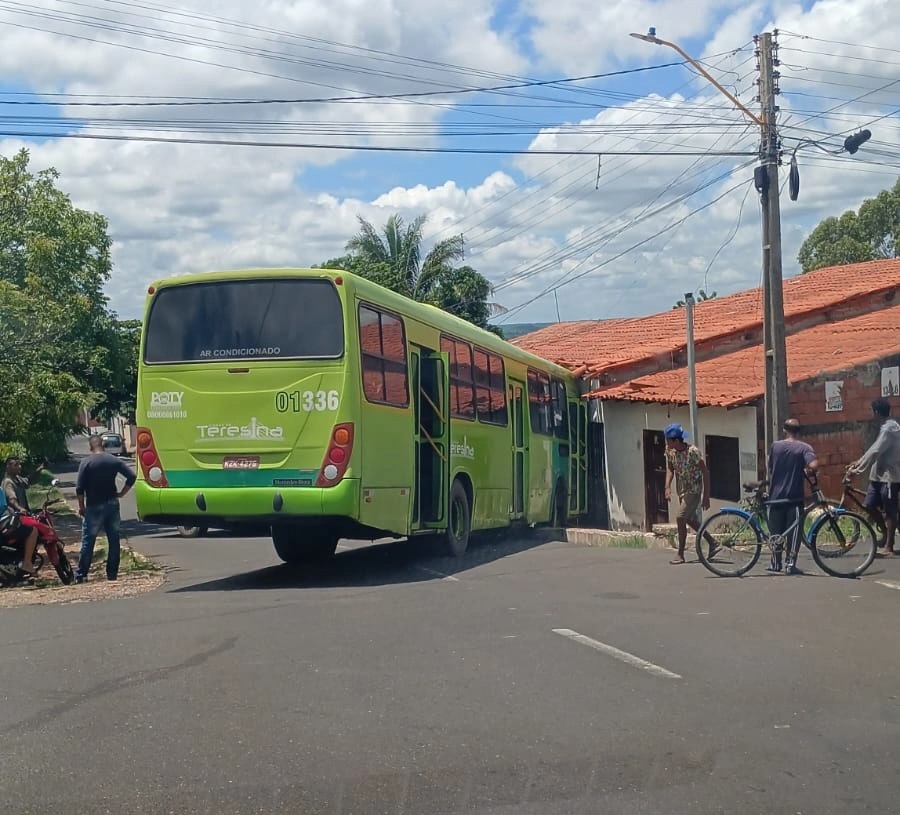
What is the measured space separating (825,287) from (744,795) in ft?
83.0

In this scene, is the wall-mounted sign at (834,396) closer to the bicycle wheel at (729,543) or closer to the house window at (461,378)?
the house window at (461,378)

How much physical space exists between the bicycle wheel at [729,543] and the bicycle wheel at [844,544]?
623 millimetres

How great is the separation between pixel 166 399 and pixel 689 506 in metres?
6.10

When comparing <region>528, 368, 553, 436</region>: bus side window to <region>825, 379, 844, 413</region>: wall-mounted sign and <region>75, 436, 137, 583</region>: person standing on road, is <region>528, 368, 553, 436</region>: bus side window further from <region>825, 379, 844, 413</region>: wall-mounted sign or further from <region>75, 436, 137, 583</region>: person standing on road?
<region>75, 436, 137, 583</region>: person standing on road

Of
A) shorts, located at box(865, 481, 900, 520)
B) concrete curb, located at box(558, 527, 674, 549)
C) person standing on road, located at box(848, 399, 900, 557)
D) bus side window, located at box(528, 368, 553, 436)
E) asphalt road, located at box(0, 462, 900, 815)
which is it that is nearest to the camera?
asphalt road, located at box(0, 462, 900, 815)

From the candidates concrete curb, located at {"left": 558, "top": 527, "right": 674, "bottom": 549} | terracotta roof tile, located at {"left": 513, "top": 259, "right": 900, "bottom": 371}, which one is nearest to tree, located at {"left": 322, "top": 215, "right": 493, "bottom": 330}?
terracotta roof tile, located at {"left": 513, "top": 259, "right": 900, "bottom": 371}

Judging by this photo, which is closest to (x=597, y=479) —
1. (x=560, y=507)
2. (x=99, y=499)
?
(x=560, y=507)

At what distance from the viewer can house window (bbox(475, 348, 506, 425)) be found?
53.2ft

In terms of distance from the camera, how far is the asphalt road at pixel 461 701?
5.20 metres

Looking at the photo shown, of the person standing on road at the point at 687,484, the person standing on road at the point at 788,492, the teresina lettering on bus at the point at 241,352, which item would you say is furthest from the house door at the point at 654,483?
the teresina lettering on bus at the point at 241,352

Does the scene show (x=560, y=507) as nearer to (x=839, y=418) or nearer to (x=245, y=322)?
(x=839, y=418)

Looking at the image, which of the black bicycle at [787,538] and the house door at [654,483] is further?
the house door at [654,483]

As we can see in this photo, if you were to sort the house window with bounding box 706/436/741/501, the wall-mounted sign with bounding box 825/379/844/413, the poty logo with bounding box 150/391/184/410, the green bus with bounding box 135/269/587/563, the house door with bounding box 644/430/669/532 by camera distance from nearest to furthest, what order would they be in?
the green bus with bounding box 135/269/587/563
the poty logo with bounding box 150/391/184/410
the wall-mounted sign with bounding box 825/379/844/413
the house window with bounding box 706/436/741/501
the house door with bounding box 644/430/669/532

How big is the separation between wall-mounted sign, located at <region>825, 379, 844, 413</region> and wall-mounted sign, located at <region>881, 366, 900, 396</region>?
965mm
